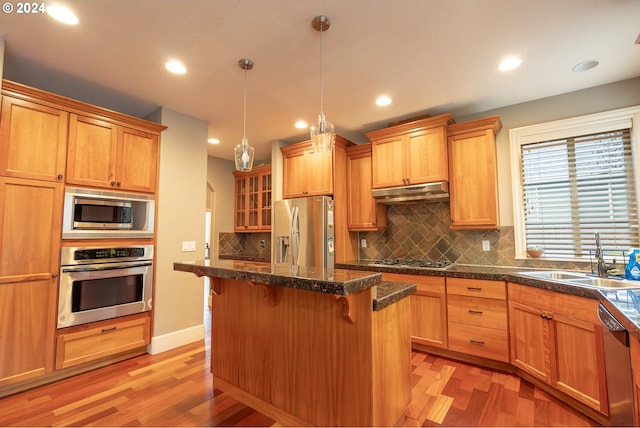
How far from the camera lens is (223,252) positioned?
18.2ft

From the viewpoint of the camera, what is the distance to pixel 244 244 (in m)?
5.83

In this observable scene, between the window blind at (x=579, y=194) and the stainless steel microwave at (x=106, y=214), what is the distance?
4.08 metres

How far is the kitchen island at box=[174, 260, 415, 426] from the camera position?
1.59 m

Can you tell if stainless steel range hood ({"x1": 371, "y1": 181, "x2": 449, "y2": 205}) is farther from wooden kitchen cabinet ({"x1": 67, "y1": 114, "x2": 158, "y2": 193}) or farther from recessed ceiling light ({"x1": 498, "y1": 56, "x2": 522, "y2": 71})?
wooden kitchen cabinet ({"x1": 67, "y1": 114, "x2": 158, "y2": 193})

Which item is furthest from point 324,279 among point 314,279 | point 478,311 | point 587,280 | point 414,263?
point 414,263

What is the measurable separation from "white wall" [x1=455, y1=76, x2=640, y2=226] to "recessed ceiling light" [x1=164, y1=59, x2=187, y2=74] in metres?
3.06

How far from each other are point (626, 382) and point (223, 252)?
5272 mm

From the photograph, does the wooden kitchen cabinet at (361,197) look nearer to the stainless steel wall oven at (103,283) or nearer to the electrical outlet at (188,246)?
the electrical outlet at (188,246)

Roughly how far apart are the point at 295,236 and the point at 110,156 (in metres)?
2.23

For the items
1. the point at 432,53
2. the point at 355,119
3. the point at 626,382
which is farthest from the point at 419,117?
the point at 626,382

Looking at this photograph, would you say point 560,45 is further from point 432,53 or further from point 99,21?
point 99,21

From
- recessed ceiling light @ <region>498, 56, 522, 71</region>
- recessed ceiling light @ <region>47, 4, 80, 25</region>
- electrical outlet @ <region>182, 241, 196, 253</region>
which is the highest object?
recessed ceiling light @ <region>47, 4, 80, 25</region>

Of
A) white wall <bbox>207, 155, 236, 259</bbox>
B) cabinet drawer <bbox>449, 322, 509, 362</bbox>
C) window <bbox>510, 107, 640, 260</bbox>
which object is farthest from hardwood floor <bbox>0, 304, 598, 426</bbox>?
white wall <bbox>207, 155, 236, 259</bbox>

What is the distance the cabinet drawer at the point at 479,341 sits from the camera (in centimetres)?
269
